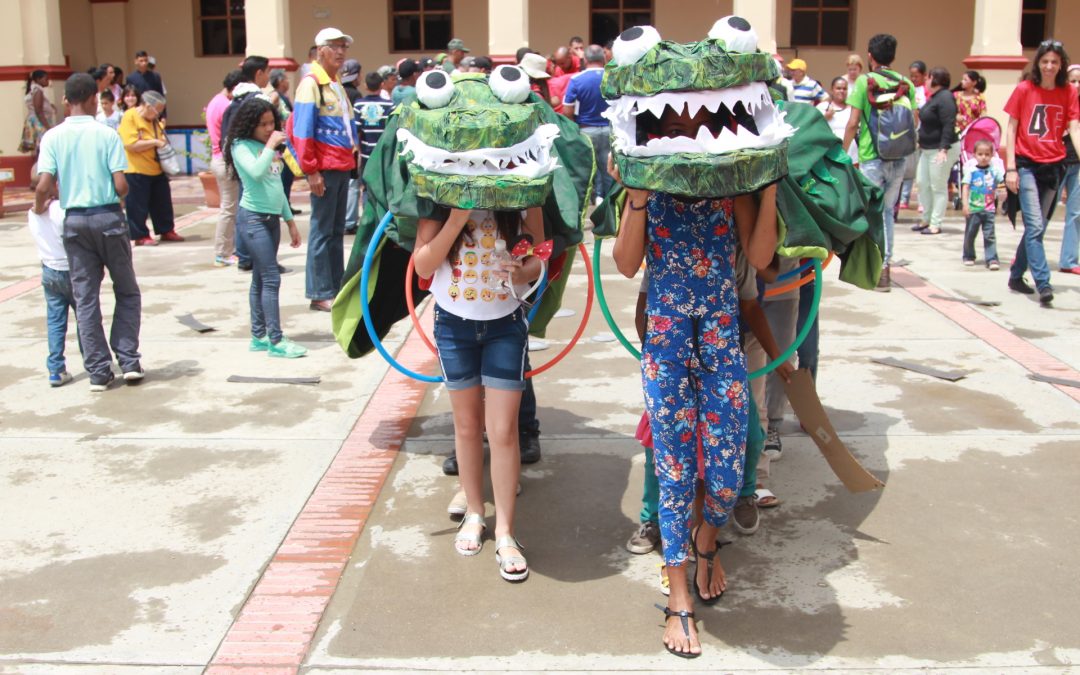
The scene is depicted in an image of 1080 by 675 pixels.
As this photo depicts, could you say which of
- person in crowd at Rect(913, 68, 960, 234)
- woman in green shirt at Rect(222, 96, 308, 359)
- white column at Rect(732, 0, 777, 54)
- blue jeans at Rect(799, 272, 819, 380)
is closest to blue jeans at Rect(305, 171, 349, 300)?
woman in green shirt at Rect(222, 96, 308, 359)

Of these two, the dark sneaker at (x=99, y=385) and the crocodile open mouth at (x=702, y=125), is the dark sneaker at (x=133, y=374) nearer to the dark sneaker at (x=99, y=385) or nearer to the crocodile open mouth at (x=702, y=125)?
the dark sneaker at (x=99, y=385)

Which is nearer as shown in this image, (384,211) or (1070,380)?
(384,211)

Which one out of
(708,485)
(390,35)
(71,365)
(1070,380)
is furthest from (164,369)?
(390,35)

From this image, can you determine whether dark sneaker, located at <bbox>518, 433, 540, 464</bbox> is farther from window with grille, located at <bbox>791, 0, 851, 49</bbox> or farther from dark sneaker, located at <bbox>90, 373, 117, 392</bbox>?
window with grille, located at <bbox>791, 0, 851, 49</bbox>

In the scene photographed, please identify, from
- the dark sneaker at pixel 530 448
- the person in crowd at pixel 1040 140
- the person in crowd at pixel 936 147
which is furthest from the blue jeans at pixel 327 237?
the person in crowd at pixel 936 147

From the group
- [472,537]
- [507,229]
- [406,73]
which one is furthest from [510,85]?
[406,73]

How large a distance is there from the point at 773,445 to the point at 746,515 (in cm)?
90

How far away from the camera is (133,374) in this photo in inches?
268

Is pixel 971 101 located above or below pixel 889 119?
above

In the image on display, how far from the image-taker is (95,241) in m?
6.64

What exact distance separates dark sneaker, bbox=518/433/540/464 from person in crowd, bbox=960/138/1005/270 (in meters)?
5.99

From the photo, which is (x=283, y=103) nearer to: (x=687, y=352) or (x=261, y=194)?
(x=261, y=194)

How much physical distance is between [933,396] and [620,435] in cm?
192

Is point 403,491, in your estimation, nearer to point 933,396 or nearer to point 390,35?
point 933,396
